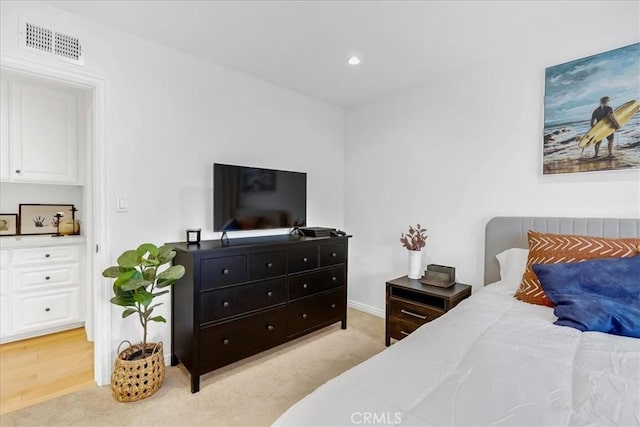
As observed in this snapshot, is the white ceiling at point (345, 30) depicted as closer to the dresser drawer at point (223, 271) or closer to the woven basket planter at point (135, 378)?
the dresser drawer at point (223, 271)

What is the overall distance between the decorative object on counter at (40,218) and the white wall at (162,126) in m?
1.72

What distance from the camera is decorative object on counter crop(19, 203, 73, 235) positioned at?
3080mm

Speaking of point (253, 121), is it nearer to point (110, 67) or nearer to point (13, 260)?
point (110, 67)

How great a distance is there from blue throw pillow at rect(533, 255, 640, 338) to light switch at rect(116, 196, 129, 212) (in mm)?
2737

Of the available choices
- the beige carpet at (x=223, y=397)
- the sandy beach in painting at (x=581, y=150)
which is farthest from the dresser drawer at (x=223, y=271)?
the sandy beach in painting at (x=581, y=150)

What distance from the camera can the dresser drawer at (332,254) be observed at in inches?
112

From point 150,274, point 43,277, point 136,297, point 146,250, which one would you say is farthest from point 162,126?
point 43,277

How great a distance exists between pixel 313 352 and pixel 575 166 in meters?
2.45

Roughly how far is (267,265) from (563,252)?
199 centimetres

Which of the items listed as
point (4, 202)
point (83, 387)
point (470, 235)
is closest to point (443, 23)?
point (470, 235)

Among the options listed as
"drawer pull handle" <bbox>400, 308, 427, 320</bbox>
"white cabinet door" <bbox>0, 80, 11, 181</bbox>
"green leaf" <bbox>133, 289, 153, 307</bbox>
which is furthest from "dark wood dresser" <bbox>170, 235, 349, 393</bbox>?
"white cabinet door" <bbox>0, 80, 11, 181</bbox>

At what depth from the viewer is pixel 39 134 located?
2.85 meters

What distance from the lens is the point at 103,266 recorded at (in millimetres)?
2129

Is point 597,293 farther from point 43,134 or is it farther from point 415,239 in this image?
point 43,134
